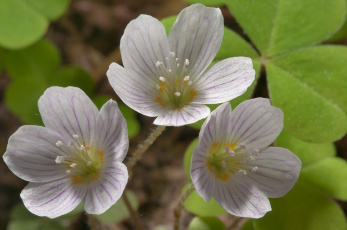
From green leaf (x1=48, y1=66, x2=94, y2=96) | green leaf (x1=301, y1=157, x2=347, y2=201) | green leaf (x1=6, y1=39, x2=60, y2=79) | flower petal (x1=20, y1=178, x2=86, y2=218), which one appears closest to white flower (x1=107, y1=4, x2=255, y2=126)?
flower petal (x1=20, y1=178, x2=86, y2=218)

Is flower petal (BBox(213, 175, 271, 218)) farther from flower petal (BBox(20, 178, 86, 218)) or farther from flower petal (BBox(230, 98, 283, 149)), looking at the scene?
flower petal (BBox(20, 178, 86, 218))

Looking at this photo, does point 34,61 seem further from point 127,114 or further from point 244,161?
point 244,161

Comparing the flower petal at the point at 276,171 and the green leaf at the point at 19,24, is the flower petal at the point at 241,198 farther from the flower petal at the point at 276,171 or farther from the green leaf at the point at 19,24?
the green leaf at the point at 19,24

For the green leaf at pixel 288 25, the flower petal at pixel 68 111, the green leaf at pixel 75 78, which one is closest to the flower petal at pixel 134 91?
the flower petal at pixel 68 111

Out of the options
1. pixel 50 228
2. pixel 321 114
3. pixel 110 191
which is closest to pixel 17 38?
pixel 50 228

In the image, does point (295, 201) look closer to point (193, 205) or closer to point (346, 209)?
point (193, 205)
